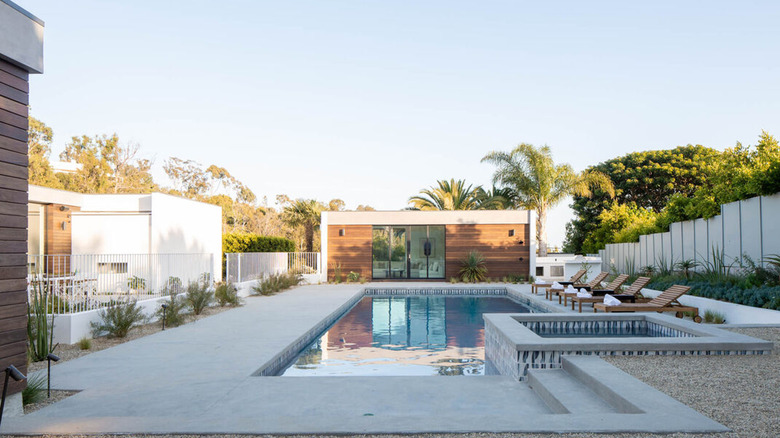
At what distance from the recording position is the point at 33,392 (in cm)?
477

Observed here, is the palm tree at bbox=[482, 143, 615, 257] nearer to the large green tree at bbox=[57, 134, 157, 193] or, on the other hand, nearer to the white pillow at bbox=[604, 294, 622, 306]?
the white pillow at bbox=[604, 294, 622, 306]

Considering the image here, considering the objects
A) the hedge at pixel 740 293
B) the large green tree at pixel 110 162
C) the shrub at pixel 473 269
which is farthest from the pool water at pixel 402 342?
the large green tree at pixel 110 162

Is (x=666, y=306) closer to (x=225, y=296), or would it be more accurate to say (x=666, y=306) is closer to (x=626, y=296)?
(x=626, y=296)

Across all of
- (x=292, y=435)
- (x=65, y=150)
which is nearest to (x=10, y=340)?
(x=292, y=435)

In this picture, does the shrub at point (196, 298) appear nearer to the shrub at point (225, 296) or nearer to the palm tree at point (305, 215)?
the shrub at point (225, 296)

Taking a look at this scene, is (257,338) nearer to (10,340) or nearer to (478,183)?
(10,340)

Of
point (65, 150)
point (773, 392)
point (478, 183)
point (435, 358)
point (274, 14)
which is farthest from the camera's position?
point (65, 150)

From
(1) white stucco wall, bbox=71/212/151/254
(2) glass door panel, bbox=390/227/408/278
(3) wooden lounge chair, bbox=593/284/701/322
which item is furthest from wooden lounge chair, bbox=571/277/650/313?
(1) white stucco wall, bbox=71/212/151/254

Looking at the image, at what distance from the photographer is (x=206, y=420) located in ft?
13.3

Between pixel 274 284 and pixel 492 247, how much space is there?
8.98 m

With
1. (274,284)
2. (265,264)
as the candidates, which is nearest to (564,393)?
(274,284)

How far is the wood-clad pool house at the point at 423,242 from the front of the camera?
824 inches

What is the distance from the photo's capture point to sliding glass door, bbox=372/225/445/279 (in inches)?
838

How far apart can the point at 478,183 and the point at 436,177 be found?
7.61 ft
